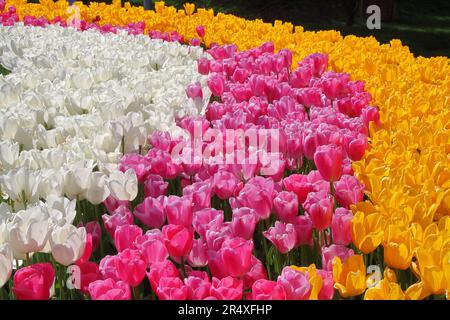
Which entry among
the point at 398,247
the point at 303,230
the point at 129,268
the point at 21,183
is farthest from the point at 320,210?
the point at 21,183

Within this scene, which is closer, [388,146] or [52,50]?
[388,146]

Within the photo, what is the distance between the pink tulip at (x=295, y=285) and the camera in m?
1.72

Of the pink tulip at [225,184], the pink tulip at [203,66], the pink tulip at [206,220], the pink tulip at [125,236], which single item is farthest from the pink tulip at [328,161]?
the pink tulip at [203,66]

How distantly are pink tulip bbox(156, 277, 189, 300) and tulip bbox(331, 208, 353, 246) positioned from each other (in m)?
0.55

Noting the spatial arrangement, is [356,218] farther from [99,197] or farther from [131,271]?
[99,197]

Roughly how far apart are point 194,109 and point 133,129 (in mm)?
707

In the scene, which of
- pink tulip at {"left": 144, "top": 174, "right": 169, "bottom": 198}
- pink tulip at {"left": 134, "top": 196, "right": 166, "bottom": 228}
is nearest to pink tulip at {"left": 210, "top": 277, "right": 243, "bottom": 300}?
pink tulip at {"left": 134, "top": 196, "right": 166, "bottom": 228}

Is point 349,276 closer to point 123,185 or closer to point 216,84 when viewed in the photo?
point 123,185

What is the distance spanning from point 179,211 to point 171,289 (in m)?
0.45

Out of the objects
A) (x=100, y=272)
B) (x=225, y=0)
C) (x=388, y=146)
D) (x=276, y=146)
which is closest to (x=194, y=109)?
(x=276, y=146)

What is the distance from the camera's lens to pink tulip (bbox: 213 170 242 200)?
95.5 inches

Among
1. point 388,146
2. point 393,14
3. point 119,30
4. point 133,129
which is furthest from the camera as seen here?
point 393,14

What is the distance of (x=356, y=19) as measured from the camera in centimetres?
1800

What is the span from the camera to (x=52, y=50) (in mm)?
6156
